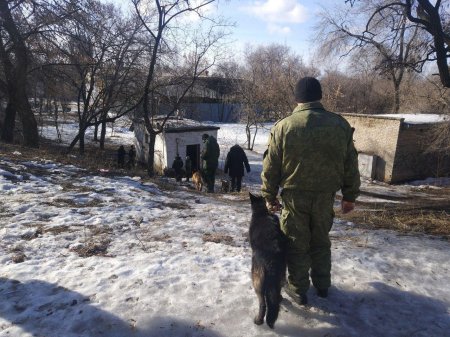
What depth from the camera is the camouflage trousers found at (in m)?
3.13

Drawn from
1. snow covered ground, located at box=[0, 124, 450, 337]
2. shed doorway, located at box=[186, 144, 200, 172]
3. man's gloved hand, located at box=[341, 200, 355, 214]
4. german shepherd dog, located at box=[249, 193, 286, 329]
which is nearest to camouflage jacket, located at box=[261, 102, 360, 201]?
man's gloved hand, located at box=[341, 200, 355, 214]

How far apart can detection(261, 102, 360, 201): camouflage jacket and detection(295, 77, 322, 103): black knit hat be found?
50mm

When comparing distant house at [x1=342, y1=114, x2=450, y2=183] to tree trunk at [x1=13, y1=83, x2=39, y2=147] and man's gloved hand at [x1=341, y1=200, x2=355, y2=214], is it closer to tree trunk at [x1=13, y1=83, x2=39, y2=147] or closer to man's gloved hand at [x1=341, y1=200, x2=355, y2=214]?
tree trunk at [x1=13, y1=83, x2=39, y2=147]

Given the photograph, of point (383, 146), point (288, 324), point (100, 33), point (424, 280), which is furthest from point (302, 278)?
point (383, 146)

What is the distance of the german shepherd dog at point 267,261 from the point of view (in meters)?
2.91

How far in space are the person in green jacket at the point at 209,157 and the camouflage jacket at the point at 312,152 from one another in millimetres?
7868

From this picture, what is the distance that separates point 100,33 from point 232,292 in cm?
1219

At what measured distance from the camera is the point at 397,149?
20328 mm

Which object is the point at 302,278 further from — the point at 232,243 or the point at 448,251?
the point at 448,251

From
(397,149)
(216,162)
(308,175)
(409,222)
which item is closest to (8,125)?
(216,162)

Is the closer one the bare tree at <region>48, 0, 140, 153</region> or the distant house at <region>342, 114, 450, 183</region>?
the bare tree at <region>48, 0, 140, 153</region>

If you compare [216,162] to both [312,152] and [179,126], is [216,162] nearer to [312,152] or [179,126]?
[312,152]

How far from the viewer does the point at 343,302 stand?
10.9ft

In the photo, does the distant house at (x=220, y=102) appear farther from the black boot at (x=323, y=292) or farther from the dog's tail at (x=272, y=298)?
the dog's tail at (x=272, y=298)
